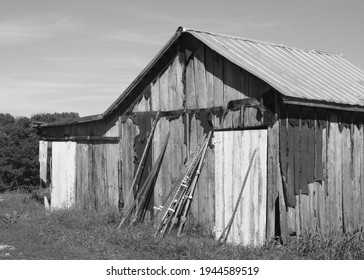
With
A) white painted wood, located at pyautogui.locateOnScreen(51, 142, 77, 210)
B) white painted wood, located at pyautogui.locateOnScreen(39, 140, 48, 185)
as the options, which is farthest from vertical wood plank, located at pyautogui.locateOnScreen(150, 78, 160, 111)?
white painted wood, located at pyautogui.locateOnScreen(39, 140, 48, 185)

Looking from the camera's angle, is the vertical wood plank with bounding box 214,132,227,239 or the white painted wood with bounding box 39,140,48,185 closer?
the vertical wood plank with bounding box 214,132,227,239

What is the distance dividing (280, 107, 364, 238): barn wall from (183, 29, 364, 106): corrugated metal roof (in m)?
0.44

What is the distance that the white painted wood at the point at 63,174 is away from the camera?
50.9ft

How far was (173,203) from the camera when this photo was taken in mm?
11594

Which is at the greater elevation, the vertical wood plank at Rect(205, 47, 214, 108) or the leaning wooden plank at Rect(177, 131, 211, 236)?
the vertical wood plank at Rect(205, 47, 214, 108)

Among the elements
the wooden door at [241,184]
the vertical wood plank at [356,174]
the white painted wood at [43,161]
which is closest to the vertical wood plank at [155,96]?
the wooden door at [241,184]

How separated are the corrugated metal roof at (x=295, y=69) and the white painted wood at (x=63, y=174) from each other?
6.15 m

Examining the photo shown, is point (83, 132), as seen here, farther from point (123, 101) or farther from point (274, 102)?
point (274, 102)

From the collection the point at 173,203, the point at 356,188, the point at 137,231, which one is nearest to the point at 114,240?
the point at 137,231

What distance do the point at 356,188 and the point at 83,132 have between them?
318 inches

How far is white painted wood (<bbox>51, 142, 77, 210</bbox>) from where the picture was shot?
1551cm

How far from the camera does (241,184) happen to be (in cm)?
1018

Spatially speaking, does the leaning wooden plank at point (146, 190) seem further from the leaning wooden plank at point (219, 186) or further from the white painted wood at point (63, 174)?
the white painted wood at point (63, 174)

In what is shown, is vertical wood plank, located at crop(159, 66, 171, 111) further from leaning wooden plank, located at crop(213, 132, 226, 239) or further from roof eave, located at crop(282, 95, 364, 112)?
roof eave, located at crop(282, 95, 364, 112)
